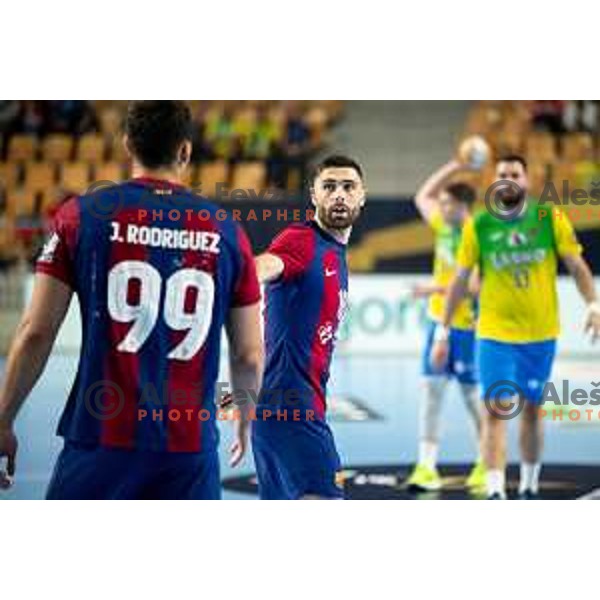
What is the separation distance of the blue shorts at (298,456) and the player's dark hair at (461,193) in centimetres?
316

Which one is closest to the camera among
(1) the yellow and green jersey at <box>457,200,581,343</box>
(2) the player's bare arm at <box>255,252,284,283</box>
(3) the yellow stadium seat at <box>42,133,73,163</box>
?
(2) the player's bare arm at <box>255,252,284,283</box>

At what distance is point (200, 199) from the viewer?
13.5 ft

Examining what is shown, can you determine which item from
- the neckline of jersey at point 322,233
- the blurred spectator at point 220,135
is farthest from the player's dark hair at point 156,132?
the blurred spectator at point 220,135

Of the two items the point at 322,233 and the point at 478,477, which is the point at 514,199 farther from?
the point at 322,233

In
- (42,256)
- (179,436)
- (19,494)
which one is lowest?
(19,494)

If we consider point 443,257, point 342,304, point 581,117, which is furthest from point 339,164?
point 581,117

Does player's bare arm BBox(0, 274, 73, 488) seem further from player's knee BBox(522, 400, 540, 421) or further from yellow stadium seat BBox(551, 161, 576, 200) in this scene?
yellow stadium seat BBox(551, 161, 576, 200)

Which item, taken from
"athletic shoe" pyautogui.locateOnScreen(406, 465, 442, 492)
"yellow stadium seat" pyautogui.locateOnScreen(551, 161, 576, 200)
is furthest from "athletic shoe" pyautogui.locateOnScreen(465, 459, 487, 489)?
"yellow stadium seat" pyautogui.locateOnScreen(551, 161, 576, 200)

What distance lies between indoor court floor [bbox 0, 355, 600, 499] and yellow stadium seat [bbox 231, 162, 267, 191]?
1875mm

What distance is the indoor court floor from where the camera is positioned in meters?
7.15

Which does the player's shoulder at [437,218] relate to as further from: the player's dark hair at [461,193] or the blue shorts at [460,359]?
the blue shorts at [460,359]

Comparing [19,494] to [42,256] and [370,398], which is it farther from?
[370,398]

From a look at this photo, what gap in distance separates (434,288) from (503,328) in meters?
1.06
